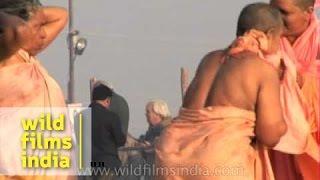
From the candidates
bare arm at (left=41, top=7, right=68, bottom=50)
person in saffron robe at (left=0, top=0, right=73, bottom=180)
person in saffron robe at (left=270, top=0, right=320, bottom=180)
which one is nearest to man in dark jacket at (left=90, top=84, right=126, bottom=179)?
bare arm at (left=41, top=7, right=68, bottom=50)

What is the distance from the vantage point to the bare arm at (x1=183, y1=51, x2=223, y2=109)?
15.1ft

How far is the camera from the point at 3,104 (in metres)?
4.63

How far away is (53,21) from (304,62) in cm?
132

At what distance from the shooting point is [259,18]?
4.60 metres

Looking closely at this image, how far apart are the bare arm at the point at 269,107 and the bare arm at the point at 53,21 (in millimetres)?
1188

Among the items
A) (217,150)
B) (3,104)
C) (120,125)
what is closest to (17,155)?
(3,104)

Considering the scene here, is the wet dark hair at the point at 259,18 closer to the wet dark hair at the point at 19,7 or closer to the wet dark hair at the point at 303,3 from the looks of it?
the wet dark hair at the point at 303,3

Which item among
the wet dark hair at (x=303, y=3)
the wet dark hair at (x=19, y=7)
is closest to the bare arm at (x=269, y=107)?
the wet dark hair at (x=303, y=3)

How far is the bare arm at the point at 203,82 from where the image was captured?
460cm

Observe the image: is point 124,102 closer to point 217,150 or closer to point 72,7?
point 72,7

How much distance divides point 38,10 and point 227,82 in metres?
1.03

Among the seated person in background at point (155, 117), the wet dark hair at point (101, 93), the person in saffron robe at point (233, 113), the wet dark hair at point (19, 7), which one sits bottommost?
the seated person in background at point (155, 117)

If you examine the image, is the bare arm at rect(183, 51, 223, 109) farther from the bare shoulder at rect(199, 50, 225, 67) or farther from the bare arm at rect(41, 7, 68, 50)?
the bare arm at rect(41, 7, 68, 50)

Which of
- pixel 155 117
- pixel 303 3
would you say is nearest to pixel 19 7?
pixel 303 3
